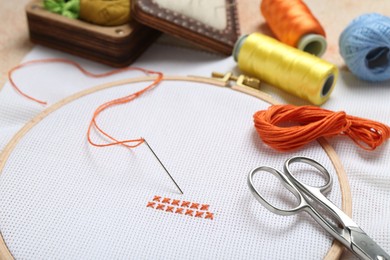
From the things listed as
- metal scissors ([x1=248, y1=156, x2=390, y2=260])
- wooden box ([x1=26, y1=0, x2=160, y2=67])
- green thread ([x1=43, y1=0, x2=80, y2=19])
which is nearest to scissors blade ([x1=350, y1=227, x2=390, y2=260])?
metal scissors ([x1=248, y1=156, x2=390, y2=260])

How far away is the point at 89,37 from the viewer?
4.32 feet

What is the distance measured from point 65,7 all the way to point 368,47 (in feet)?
2.21

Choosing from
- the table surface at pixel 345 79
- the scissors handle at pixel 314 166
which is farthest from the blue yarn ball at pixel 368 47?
the scissors handle at pixel 314 166

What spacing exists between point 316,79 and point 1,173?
0.61 meters

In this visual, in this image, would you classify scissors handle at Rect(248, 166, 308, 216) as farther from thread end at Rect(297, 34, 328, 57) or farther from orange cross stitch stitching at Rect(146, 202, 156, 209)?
thread end at Rect(297, 34, 328, 57)

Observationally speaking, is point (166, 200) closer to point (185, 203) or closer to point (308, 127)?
point (185, 203)

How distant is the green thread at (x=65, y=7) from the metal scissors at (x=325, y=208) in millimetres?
629

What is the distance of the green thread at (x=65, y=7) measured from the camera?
1.34m

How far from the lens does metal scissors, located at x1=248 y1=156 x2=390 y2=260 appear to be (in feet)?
2.78

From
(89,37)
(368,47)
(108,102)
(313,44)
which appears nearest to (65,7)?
(89,37)

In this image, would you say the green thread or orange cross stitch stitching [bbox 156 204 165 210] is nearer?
orange cross stitch stitching [bbox 156 204 165 210]

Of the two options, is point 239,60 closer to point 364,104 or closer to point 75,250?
point 364,104

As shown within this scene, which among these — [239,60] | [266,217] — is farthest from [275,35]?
[266,217]

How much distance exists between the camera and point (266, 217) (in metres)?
0.93
